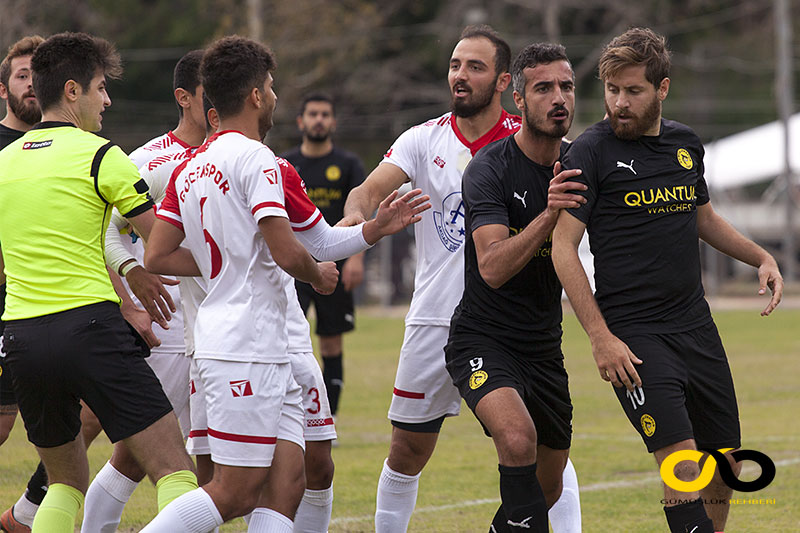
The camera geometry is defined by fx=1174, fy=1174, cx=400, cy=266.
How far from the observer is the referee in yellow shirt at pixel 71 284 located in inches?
183

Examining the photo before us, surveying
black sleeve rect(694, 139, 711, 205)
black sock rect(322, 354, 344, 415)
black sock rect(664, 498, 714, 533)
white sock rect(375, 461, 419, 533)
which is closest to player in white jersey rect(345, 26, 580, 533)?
white sock rect(375, 461, 419, 533)

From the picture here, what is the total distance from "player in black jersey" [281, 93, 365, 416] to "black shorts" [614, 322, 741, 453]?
5.47m

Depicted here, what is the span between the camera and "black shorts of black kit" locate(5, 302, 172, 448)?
15.2 ft

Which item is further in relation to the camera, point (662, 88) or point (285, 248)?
point (662, 88)

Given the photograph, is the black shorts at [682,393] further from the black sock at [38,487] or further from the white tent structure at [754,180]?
the white tent structure at [754,180]

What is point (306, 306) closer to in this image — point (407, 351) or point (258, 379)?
point (407, 351)

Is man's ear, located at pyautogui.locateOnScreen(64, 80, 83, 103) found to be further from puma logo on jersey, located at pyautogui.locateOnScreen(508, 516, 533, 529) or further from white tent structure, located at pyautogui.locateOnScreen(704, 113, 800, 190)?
white tent structure, located at pyautogui.locateOnScreen(704, 113, 800, 190)

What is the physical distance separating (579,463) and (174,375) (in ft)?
12.2

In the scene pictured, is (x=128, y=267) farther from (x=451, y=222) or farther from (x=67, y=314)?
(x=451, y=222)

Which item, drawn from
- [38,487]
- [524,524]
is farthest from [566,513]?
[38,487]

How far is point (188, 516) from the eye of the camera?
14.3ft

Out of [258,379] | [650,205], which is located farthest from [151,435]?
[650,205]

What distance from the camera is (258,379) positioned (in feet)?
14.6

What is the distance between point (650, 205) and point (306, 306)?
5.37m
